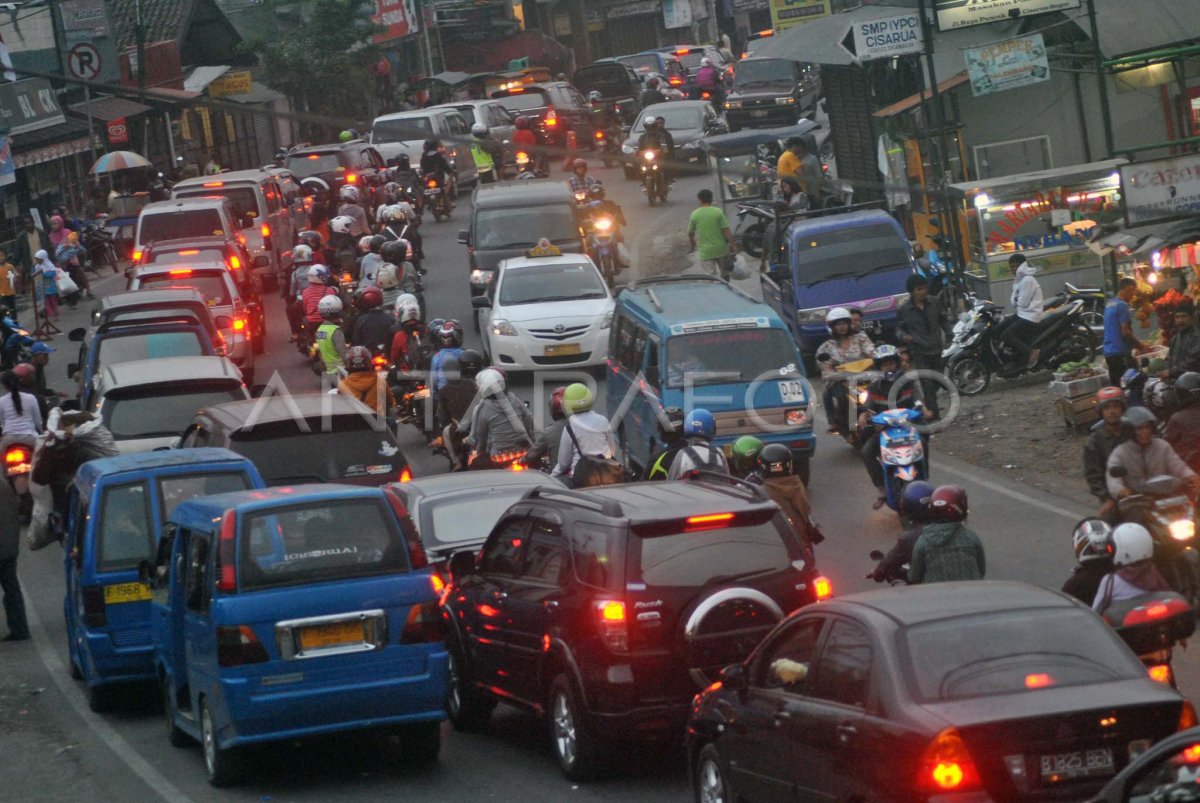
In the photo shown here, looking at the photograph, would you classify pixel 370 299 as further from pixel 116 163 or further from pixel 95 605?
pixel 116 163

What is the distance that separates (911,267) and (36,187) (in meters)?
27.5

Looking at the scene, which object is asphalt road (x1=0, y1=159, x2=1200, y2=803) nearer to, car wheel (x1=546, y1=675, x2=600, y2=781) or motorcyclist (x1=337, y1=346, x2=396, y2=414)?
car wheel (x1=546, y1=675, x2=600, y2=781)

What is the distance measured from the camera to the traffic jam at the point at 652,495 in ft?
25.9

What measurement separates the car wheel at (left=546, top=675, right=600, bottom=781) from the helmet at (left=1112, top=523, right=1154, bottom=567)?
291cm

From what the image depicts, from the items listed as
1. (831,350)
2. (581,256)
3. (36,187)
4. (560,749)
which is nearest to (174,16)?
(36,187)

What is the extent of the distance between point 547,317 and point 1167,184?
336 inches

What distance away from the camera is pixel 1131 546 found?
951 cm

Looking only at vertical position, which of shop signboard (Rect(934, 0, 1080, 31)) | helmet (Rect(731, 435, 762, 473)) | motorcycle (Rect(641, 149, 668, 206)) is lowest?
helmet (Rect(731, 435, 762, 473))

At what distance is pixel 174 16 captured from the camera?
60.1 m

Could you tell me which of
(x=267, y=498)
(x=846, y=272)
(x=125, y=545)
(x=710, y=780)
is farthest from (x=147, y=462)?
(x=846, y=272)

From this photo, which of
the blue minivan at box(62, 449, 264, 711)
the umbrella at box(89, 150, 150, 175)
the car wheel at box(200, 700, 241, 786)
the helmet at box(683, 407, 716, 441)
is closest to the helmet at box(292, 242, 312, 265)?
the blue minivan at box(62, 449, 264, 711)

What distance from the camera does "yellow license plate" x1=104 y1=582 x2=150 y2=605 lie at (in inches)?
505

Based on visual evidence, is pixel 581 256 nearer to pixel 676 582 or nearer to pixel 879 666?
pixel 676 582

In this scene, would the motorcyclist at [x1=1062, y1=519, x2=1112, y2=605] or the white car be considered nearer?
the motorcyclist at [x1=1062, y1=519, x2=1112, y2=605]
